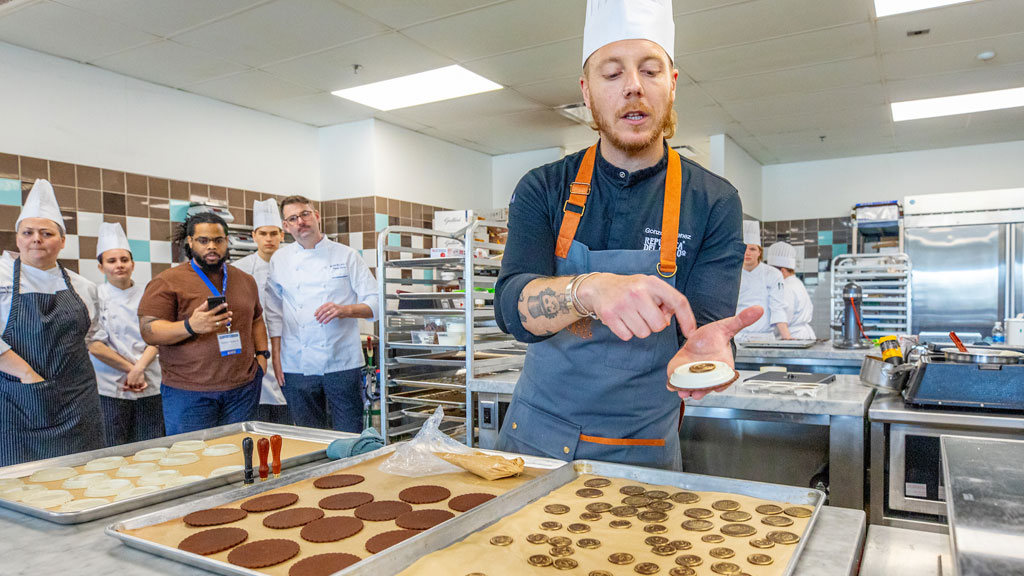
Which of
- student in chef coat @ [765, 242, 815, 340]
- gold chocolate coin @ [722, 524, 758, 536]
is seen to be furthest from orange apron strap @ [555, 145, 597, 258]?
student in chef coat @ [765, 242, 815, 340]

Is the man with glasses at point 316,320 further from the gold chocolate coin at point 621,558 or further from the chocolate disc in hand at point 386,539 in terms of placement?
the gold chocolate coin at point 621,558

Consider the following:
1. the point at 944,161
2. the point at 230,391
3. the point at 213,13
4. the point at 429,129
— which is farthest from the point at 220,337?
the point at 944,161

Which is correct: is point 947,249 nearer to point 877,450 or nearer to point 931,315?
point 931,315

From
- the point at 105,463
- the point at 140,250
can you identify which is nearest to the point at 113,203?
the point at 140,250

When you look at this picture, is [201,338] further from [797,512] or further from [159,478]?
[797,512]

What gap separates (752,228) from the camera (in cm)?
594

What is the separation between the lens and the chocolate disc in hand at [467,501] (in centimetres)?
124

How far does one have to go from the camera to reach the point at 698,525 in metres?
1.12

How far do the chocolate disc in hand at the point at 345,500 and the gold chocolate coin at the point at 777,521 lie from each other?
74 centimetres

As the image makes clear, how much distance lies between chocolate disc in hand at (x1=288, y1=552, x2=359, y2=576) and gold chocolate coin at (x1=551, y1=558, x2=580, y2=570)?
0.31 m

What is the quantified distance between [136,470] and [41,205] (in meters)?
2.32

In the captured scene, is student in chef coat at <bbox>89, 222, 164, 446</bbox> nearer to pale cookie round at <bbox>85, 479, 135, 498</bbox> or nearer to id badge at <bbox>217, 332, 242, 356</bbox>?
id badge at <bbox>217, 332, 242, 356</bbox>

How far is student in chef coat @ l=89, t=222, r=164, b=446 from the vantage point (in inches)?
157

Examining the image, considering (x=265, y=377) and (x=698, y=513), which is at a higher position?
(x=698, y=513)
